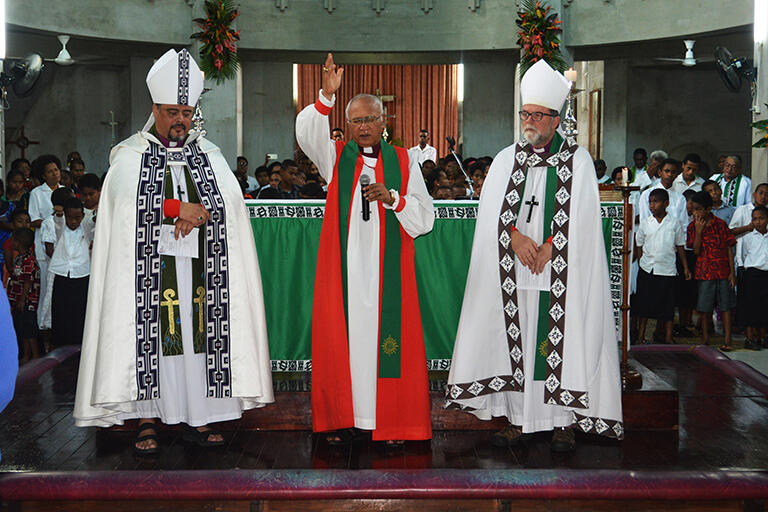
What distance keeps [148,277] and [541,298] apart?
6.36 ft

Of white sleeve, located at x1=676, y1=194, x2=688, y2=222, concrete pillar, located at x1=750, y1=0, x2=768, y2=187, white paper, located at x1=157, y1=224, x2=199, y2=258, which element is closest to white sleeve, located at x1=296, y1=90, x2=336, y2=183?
white paper, located at x1=157, y1=224, x2=199, y2=258

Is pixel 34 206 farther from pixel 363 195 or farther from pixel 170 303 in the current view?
pixel 363 195

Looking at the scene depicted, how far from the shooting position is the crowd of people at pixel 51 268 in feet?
23.1

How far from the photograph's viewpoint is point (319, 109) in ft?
15.5

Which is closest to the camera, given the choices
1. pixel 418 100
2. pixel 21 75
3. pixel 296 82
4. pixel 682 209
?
pixel 682 209

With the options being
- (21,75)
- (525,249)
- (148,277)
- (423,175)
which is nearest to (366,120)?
(525,249)

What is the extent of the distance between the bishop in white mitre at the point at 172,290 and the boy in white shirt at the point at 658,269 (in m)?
4.54

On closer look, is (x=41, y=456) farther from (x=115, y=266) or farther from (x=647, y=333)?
(x=647, y=333)

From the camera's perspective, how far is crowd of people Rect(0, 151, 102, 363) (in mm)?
7051

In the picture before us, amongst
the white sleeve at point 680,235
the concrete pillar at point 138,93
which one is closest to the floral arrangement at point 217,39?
the concrete pillar at point 138,93

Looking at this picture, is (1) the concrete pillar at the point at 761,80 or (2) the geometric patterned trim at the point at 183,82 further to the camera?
(1) the concrete pillar at the point at 761,80

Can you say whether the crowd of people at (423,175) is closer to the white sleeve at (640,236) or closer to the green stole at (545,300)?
the white sleeve at (640,236)

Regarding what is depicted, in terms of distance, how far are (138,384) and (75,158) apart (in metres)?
7.76

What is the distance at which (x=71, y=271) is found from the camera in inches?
277
